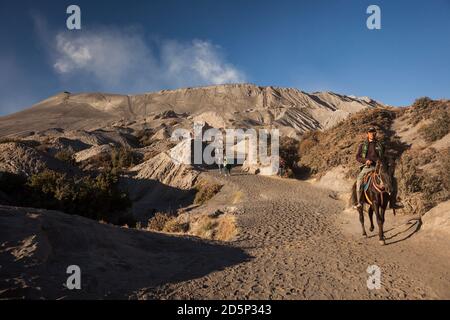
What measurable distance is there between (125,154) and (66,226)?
91.7 ft

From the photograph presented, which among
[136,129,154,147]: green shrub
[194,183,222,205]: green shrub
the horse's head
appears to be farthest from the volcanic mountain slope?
the horse's head

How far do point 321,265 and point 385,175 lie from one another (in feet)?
9.28

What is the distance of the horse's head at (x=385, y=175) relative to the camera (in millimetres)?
8836

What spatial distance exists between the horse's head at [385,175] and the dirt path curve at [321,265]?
1598 millimetres

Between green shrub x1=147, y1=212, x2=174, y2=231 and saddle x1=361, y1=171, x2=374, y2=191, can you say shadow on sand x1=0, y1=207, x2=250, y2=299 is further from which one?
green shrub x1=147, y1=212, x2=174, y2=231

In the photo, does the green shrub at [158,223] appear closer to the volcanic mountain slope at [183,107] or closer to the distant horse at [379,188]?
the distant horse at [379,188]

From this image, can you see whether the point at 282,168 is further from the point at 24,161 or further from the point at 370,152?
the point at 370,152

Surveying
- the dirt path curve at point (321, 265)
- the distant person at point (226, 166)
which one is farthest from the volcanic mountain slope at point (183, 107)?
the dirt path curve at point (321, 265)

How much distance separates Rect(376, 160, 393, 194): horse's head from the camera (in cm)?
884

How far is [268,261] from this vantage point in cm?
820

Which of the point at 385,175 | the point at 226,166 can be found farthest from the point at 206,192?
the point at 385,175

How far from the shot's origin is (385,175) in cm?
892
